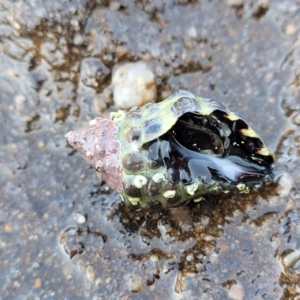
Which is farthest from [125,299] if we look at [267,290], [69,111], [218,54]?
[218,54]

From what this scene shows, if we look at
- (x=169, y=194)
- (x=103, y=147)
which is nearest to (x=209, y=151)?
(x=169, y=194)

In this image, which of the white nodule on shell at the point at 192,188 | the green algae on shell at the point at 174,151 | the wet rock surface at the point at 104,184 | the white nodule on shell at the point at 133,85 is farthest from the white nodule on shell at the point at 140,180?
the white nodule on shell at the point at 133,85

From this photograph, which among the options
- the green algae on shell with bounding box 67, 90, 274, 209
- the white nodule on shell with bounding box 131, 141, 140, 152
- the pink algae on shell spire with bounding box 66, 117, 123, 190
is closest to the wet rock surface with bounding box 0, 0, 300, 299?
the green algae on shell with bounding box 67, 90, 274, 209

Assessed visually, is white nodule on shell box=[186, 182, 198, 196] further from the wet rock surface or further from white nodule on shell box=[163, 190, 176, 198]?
the wet rock surface

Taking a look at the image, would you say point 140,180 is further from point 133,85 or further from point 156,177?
point 133,85

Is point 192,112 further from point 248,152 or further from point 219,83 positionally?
point 219,83

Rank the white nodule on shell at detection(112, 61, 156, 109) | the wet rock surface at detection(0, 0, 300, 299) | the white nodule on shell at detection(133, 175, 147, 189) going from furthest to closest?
the white nodule on shell at detection(112, 61, 156, 109)
the wet rock surface at detection(0, 0, 300, 299)
the white nodule on shell at detection(133, 175, 147, 189)

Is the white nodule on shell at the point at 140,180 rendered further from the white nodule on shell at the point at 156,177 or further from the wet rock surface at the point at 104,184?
the wet rock surface at the point at 104,184
